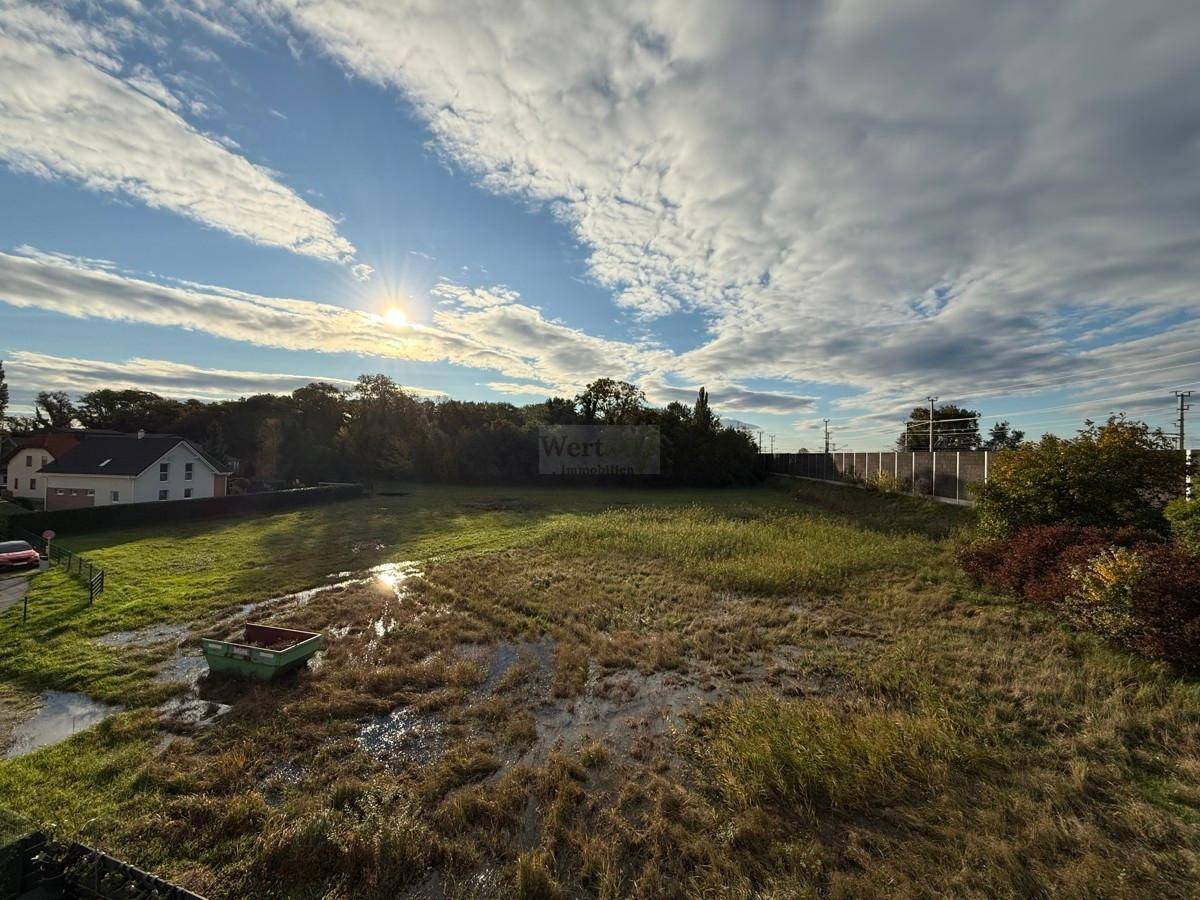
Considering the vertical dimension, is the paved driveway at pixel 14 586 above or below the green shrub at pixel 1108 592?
below

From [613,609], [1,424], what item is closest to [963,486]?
[613,609]

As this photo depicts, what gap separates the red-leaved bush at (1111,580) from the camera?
20.0ft

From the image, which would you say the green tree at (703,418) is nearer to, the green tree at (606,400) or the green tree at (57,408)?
the green tree at (606,400)

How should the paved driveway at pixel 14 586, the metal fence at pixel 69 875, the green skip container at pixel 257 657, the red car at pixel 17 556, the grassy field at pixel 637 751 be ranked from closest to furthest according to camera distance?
the metal fence at pixel 69 875 → the grassy field at pixel 637 751 → the green skip container at pixel 257 657 → the paved driveway at pixel 14 586 → the red car at pixel 17 556

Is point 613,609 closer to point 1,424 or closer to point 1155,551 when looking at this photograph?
point 1155,551

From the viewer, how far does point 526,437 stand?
43.1 meters

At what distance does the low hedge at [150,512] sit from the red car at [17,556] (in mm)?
4265

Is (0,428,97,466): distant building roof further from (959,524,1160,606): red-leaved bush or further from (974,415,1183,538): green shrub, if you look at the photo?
(974,415,1183,538): green shrub

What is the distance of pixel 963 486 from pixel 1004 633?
14.1m

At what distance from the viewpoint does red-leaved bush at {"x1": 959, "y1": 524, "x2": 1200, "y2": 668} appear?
6.08m

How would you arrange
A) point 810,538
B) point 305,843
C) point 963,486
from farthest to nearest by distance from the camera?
point 963,486
point 810,538
point 305,843

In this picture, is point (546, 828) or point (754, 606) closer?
point (546, 828)

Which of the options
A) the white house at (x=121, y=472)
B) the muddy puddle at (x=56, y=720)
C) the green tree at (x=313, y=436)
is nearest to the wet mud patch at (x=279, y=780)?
the muddy puddle at (x=56, y=720)

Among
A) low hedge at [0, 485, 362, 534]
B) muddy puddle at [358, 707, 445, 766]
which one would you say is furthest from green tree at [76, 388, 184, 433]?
muddy puddle at [358, 707, 445, 766]
